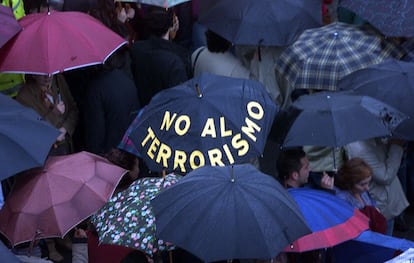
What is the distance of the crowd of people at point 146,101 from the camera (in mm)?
5594

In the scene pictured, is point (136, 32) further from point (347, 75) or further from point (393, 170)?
point (393, 170)

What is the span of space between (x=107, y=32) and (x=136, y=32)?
1.64 m

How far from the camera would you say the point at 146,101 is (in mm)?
7117

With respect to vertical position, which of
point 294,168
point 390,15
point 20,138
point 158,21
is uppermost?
point 390,15

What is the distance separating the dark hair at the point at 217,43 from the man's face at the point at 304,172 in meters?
1.67

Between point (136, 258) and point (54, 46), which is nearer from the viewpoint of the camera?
point (136, 258)

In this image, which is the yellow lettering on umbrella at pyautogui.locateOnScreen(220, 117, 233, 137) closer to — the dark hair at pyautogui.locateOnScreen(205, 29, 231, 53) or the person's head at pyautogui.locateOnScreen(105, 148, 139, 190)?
the person's head at pyautogui.locateOnScreen(105, 148, 139, 190)

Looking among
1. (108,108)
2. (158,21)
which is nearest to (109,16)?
(158,21)

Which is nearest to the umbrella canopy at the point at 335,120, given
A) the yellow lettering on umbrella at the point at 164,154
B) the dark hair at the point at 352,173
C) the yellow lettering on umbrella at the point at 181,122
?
the dark hair at the point at 352,173

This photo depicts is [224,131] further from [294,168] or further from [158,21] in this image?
[158,21]

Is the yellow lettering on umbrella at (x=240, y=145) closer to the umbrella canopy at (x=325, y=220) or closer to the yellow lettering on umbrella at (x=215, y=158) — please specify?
the yellow lettering on umbrella at (x=215, y=158)

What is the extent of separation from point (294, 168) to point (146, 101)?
2.10m

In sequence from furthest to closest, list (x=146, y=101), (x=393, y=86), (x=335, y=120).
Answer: (x=146, y=101) → (x=393, y=86) → (x=335, y=120)

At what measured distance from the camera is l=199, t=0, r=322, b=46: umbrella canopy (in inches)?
261
